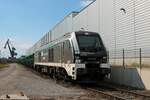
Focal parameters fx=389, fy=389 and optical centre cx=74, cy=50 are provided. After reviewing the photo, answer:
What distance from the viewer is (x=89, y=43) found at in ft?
76.3

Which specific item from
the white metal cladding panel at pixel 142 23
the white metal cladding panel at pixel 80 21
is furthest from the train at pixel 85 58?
the white metal cladding panel at pixel 80 21

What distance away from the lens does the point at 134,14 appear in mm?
25688

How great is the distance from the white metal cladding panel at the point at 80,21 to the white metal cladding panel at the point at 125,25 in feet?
35.8

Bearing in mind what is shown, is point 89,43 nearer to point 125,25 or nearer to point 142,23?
point 142,23

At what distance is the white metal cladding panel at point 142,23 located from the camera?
23344 millimetres

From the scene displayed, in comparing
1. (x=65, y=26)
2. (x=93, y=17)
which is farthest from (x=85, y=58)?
(x=65, y=26)

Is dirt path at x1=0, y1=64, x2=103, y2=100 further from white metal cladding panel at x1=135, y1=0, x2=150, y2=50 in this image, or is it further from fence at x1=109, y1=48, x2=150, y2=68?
white metal cladding panel at x1=135, y1=0, x2=150, y2=50

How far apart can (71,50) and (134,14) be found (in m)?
5.65

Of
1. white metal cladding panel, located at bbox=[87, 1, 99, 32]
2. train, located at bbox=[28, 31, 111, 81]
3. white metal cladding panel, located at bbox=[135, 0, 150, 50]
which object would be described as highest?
white metal cladding panel, located at bbox=[87, 1, 99, 32]

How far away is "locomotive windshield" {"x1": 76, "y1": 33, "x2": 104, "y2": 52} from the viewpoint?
22703 millimetres

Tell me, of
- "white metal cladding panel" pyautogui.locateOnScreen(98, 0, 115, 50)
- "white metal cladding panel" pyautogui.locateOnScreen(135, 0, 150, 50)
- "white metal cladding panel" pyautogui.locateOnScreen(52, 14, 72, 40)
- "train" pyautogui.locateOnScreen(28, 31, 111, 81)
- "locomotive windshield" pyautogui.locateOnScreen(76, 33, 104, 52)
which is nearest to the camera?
"train" pyautogui.locateOnScreen(28, 31, 111, 81)

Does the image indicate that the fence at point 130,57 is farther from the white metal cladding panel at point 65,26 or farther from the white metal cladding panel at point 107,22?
the white metal cladding panel at point 65,26

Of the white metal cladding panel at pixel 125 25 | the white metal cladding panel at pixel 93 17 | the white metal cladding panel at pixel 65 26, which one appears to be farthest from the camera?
the white metal cladding panel at pixel 65 26

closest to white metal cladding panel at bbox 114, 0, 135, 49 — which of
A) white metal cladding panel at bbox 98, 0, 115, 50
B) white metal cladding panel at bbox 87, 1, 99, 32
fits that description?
white metal cladding panel at bbox 98, 0, 115, 50
